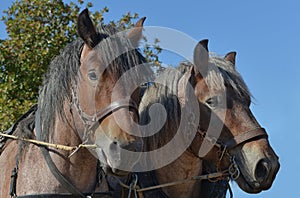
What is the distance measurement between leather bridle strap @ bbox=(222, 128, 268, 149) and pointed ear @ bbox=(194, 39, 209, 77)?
67 cm

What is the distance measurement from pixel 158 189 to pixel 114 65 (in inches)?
60.6

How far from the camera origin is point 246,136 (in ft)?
16.8

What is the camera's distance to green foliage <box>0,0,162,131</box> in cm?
1052

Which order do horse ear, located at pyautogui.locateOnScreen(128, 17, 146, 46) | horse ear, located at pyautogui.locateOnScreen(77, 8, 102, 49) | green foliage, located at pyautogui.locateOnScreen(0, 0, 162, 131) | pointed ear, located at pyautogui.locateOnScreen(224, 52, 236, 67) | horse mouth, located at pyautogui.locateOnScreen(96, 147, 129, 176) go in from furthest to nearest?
1. green foliage, located at pyautogui.locateOnScreen(0, 0, 162, 131)
2. pointed ear, located at pyautogui.locateOnScreen(224, 52, 236, 67)
3. horse ear, located at pyautogui.locateOnScreen(128, 17, 146, 46)
4. horse ear, located at pyautogui.locateOnScreen(77, 8, 102, 49)
5. horse mouth, located at pyautogui.locateOnScreen(96, 147, 129, 176)

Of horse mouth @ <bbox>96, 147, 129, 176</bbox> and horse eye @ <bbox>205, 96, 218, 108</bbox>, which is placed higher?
horse eye @ <bbox>205, 96, 218, 108</bbox>

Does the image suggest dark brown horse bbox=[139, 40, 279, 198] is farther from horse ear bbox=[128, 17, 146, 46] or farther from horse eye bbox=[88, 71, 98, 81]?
horse eye bbox=[88, 71, 98, 81]

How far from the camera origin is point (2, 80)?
1108cm

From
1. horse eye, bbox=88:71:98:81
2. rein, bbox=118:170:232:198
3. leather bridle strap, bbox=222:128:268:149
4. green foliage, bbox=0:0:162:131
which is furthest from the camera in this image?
green foliage, bbox=0:0:162:131

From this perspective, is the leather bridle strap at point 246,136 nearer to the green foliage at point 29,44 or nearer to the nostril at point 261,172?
the nostril at point 261,172

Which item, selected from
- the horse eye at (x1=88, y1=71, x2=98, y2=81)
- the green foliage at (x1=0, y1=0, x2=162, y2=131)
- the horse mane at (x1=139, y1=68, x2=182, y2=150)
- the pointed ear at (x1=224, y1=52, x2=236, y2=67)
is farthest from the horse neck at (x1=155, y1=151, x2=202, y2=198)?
the green foliage at (x1=0, y1=0, x2=162, y2=131)

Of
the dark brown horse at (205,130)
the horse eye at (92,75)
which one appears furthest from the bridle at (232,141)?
the horse eye at (92,75)

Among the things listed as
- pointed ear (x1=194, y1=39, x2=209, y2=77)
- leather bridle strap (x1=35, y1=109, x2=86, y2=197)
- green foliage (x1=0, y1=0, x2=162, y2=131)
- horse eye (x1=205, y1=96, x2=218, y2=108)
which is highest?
green foliage (x1=0, y1=0, x2=162, y2=131)

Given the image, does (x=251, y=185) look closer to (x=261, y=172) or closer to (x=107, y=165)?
(x=261, y=172)

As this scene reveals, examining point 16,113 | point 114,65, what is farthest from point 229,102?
point 16,113
